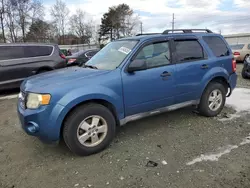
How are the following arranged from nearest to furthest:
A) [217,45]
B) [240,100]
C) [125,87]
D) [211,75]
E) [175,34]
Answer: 1. [125,87]
2. [175,34]
3. [211,75]
4. [217,45]
5. [240,100]

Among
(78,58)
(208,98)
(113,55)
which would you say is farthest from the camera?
(78,58)

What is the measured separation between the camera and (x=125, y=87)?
3.52 metres

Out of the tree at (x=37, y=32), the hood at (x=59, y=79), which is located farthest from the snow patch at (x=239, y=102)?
the tree at (x=37, y=32)

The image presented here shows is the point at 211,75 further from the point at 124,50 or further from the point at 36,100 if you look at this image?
the point at 36,100

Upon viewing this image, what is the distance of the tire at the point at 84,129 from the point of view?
3.13 metres

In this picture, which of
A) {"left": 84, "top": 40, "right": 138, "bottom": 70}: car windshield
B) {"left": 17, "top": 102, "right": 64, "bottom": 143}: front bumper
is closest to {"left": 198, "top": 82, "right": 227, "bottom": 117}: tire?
{"left": 84, "top": 40, "right": 138, "bottom": 70}: car windshield

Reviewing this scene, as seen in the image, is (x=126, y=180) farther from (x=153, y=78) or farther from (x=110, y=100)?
(x=153, y=78)

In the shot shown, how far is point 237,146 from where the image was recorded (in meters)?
3.53

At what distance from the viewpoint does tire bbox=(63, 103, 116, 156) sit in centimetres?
313

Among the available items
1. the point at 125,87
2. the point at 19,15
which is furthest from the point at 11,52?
the point at 19,15

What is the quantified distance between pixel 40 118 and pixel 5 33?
46.5 m

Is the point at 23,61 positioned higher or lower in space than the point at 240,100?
higher

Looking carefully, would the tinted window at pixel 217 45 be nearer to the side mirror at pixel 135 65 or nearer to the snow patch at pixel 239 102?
the snow patch at pixel 239 102

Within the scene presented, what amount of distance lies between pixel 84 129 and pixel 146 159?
991mm
